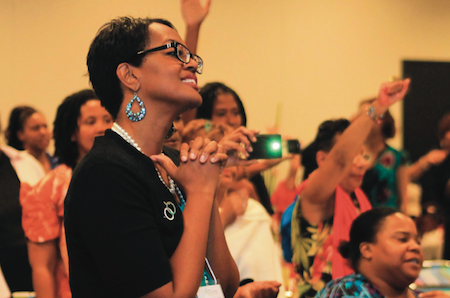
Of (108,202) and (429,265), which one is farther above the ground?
(108,202)

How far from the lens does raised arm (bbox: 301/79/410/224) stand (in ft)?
6.43

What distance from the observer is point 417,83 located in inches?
209

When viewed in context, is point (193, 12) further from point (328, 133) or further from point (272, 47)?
point (272, 47)

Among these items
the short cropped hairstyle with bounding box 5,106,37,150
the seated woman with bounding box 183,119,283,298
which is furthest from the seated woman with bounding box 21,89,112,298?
the short cropped hairstyle with bounding box 5,106,37,150

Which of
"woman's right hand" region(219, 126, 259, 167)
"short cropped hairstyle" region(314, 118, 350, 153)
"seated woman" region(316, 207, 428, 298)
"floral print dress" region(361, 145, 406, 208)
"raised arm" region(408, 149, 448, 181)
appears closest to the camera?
"woman's right hand" region(219, 126, 259, 167)

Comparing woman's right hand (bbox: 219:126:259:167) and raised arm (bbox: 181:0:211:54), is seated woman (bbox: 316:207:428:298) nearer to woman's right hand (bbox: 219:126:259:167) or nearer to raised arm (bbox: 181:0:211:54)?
woman's right hand (bbox: 219:126:259:167)

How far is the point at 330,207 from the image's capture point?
2.12 m

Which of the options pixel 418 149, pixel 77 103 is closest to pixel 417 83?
pixel 418 149

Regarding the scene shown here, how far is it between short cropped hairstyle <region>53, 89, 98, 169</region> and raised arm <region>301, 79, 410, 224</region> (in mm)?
943

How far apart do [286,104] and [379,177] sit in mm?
2107

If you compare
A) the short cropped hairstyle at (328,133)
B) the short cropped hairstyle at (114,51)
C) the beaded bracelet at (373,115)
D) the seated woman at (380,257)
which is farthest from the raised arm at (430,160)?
the short cropped hairstyle at (114,51)

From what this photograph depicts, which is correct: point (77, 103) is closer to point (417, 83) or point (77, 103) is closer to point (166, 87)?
point (166, 87)

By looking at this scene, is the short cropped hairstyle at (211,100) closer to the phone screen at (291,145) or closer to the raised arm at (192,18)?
the raised arm at (192,18)

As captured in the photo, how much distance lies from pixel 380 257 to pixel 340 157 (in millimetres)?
404
